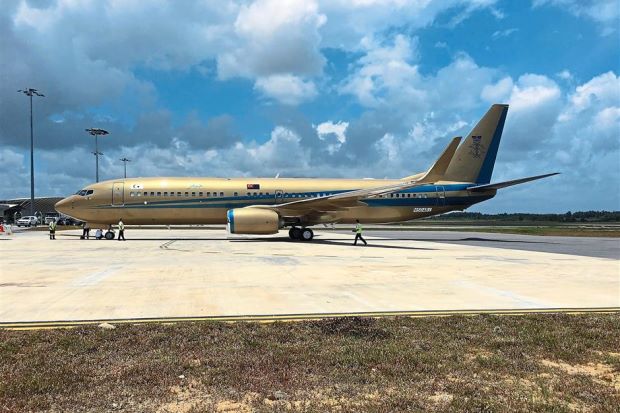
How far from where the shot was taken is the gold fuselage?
1160 inches

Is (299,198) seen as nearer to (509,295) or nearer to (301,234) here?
(301,234)

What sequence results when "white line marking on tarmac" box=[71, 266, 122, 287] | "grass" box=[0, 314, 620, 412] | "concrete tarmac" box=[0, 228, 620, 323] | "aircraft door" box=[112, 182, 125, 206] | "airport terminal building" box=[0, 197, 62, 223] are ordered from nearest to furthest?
"grass" box=[0, 314, 620, 412] → "concrete tarmac" box=[0, 228, 620, 323] → "white line marking on tarmac" box=[71, 266, 122, 287] → "aircraft door" box=[112, 182, 125, 206] → "airport terminal building" box=[0, 197, 62, 223]

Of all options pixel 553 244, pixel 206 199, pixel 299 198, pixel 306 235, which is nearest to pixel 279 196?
pixel 299 198

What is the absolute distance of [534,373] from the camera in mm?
5070

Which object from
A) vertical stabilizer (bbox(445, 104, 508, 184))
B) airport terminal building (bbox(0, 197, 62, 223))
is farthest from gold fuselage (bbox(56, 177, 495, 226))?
airport terminal building (bbox(0, 197, 62, 223))

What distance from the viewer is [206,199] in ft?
98.1

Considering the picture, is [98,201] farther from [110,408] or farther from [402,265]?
[110,408]

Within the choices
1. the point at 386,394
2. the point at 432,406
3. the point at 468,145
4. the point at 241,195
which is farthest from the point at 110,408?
the point at 468,145

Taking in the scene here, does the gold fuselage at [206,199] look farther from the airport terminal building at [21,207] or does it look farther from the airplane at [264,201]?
the airport terminal building at [21,207]

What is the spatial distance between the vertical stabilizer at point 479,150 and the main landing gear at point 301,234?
11.3 metres

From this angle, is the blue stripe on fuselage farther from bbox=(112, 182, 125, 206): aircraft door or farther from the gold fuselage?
bbox=(112, 182, 125, 206): aircraft door

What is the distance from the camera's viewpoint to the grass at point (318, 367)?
424 centimetres

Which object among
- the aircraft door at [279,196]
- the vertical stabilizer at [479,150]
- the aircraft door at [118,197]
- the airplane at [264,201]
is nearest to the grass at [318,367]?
the airplane at [264,201]

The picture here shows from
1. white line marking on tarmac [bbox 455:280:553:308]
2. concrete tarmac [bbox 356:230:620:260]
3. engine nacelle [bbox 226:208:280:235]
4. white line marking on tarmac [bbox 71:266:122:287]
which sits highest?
engine nacelle [bbox 226:208:280:235]
